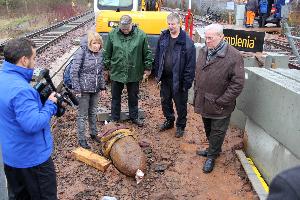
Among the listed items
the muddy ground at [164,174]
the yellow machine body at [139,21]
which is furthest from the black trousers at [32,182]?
the yellow machine body at [139,21]

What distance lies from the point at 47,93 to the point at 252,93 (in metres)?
3.00

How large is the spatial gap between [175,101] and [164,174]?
148 centimetres

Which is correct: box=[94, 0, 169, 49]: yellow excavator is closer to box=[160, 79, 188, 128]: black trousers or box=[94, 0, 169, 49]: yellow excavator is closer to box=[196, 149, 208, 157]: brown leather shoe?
box=[160, 79, 188, 128]: black trousers

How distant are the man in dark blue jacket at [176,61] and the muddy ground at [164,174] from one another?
68 centimetres

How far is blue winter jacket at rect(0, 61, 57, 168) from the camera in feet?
9.83

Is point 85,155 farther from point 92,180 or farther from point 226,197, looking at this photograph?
point 226,197

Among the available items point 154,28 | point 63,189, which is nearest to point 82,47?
point 63,189

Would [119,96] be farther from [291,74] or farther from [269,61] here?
[291,74]

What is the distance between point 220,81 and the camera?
481cm

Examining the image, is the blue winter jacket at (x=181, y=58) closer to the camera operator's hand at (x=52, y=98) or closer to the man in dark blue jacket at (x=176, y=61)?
the man in dark blue jacket at (x=176, y=61)

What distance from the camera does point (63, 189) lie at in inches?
188

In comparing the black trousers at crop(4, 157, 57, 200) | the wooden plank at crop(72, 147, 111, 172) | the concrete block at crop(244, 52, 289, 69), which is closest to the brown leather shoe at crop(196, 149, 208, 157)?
the wooden plank at crop(72, 147, 111, 172)

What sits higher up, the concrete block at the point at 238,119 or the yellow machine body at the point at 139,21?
the yellow machine body at the point at 139,21

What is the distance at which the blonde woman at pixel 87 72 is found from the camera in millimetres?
5211
